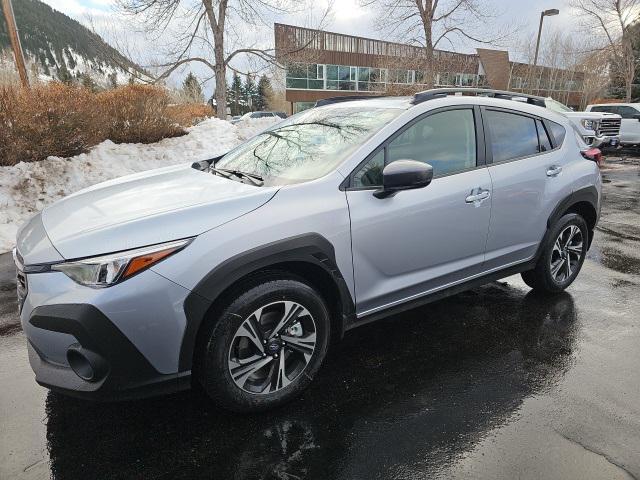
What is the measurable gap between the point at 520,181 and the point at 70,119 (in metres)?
7.81

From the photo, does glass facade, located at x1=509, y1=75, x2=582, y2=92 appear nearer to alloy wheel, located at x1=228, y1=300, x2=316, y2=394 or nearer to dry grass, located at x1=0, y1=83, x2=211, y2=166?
dry grass, located at x1=0, y1=83, x2=211, y2=166

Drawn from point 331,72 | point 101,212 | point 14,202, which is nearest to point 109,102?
point 14,202

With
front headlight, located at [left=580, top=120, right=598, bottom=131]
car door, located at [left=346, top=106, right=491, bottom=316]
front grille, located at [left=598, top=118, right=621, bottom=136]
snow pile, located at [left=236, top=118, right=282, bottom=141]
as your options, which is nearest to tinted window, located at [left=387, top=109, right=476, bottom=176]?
car door, located at [left=346, top=106, right=491, bottom=316]

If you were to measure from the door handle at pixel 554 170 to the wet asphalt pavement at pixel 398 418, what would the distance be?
3.96ft

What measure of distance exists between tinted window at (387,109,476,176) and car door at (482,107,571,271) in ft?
0.62

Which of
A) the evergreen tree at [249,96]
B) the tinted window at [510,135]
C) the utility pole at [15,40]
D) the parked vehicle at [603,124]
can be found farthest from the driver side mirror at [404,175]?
the evergreen tree at [249,96]

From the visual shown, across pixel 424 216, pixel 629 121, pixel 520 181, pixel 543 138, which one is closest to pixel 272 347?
pixel 424 216

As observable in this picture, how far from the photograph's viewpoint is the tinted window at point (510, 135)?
3.43m

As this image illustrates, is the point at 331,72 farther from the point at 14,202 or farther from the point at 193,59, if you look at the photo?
the point at 14,202

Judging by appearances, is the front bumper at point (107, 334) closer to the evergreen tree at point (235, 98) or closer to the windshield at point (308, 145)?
the windshield at point (308, 145)

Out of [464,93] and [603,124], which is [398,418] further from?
[603,124]

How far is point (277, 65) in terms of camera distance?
16.8 m

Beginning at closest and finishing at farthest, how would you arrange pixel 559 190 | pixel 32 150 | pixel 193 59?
pixel 559 190 < pixel 32 150 < pixel 193 59

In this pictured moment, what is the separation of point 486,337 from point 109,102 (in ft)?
32.7
